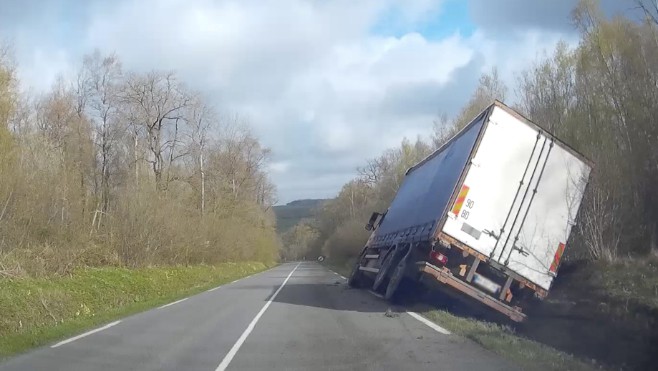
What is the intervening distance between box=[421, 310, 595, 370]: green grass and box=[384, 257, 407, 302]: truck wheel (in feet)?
9.25

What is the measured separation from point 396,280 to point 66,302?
8.79 meters

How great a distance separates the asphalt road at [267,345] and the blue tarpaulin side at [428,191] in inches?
92.1

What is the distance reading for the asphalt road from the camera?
9211mm

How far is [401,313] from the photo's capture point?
622 inches

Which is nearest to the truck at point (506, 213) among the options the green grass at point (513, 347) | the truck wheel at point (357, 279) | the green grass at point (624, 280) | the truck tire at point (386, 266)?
the green grass at point (513, 347)

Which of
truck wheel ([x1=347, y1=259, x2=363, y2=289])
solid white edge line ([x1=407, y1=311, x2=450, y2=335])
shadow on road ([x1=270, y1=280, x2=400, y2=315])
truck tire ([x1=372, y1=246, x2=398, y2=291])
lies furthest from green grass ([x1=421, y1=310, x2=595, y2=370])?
truck wheel ([x1=347, y1=259, x2=363, y2=289])

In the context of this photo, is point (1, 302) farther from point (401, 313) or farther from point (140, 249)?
point (140, 249)

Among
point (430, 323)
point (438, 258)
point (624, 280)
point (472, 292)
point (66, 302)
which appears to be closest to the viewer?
point (430, 323)

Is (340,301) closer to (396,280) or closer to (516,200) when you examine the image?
(396,280)

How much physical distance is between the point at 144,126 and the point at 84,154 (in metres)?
11.0

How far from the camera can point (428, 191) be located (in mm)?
18078

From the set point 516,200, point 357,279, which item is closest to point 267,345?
point 516,200

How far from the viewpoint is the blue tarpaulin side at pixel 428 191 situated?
48.9 ft

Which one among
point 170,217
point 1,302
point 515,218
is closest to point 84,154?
point 170,217
